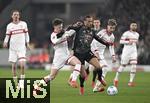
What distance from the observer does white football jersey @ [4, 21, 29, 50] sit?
26.4m

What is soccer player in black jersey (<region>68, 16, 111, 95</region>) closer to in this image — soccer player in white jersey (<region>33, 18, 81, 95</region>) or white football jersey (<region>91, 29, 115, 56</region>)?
soccer player in white jersey (<region>33, 18, 81, 95</region>)

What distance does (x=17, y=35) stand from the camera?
2650 centimetres

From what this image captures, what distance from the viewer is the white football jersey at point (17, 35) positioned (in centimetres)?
2636

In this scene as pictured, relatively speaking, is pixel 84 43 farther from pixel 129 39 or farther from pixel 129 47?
pixel 129 47

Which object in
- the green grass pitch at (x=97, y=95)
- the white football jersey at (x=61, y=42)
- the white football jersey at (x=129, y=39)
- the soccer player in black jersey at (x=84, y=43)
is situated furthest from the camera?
the white football jersey at (x=129, y=39)

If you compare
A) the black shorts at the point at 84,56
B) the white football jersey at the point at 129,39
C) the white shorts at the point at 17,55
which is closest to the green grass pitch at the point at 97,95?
the black shorts at the point at 84,56

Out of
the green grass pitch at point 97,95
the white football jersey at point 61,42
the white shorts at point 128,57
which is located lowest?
the green grass pitch at point 97,95

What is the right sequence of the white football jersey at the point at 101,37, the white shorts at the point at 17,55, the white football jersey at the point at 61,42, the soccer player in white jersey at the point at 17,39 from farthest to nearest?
1. the white football jersey at the point at 101,37
2. the white shorts at the point at 17,55
3. the soccer player in white jersey at the point at 17,39
4. the white football jersey at the point at 61,42

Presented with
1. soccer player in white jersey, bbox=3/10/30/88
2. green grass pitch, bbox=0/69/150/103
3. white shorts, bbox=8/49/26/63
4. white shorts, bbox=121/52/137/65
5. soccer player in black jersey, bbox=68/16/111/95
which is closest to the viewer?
green grass pitch, bbox=0/69/150/103

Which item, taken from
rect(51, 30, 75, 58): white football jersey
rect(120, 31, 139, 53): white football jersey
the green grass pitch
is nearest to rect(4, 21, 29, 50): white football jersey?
the green grass pitch

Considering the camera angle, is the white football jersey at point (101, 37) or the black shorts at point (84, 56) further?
the white football jersey at point (101, 37)

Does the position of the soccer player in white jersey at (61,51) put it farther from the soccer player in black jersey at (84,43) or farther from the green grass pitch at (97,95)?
the green grass pitch at (97,95)

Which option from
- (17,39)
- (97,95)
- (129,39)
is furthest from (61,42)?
(129,39)

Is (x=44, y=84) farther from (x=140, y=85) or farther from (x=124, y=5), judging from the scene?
(x=124, y=5)
